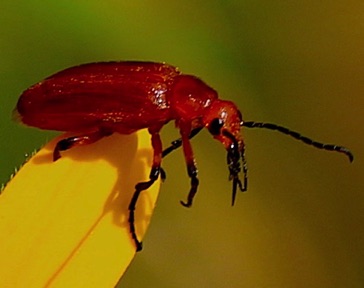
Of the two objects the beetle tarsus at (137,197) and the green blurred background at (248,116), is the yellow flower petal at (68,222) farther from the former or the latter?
the green blurred background at (248,116)

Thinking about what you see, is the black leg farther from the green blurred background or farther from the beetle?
the green blurred background

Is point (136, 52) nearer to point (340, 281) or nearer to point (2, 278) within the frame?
point (340, 281)

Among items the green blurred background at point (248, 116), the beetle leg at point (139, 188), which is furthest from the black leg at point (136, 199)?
the green blurred background at point (248, 116)

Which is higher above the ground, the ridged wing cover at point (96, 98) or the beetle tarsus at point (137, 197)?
the ridged wing cover at point (96, 98)

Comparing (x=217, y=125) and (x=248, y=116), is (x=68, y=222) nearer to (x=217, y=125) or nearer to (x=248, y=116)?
(x=217, y=125)

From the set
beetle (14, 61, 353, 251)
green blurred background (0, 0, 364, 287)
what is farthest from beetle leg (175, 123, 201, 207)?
green blurred background (0, 0, 364, 287)
